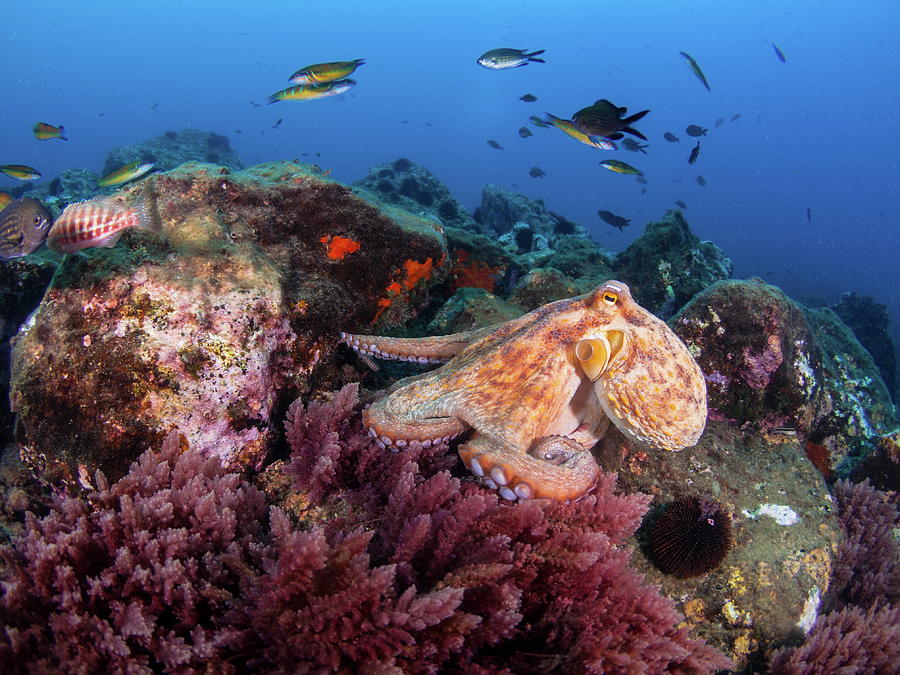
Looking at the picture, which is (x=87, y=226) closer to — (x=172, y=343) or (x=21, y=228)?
(x=172, y=343)

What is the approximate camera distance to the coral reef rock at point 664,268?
9117 mm

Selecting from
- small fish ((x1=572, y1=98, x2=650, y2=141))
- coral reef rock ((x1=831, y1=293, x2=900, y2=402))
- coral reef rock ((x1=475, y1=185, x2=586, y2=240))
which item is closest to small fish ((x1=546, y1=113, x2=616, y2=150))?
small fish ((x1=572, y1=98, x2=650, y2=141))

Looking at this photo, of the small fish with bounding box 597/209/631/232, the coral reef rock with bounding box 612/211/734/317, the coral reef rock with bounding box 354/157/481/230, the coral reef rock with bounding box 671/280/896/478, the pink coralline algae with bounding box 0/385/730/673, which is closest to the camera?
the pink coralline algae with bounding box 0/385/730/673

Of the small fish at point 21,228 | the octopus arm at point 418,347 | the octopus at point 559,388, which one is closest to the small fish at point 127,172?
the small fish at point 21,228

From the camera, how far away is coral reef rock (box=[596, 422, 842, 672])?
3074 millimetres

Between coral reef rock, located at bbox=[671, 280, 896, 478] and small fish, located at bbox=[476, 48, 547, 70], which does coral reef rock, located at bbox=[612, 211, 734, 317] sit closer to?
coral reef rock, located at bbox=[671, 280, 896, 478]

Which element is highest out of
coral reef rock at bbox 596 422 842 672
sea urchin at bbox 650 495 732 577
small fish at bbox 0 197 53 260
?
small fish at bbox 0 197 53 260

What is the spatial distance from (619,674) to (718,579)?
5.30ft

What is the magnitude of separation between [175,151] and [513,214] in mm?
21317

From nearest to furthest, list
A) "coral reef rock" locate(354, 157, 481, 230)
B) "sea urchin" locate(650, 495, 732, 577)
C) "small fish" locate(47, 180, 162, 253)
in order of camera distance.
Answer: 1. "small fish" locate(47, 180, 162, 253)
2. "sea urchin" locate(650, 495, 732, 577)
3. "coral reef rock" locate(354, 157, 481, 230)

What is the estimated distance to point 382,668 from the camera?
1838 millimetres

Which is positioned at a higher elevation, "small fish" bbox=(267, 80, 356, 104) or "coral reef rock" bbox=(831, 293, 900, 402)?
"small fish" bbox=(267, 80, 356, 104)

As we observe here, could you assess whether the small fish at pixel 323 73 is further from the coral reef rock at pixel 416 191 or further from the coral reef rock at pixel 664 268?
the coral reef rock at pixel 416 191

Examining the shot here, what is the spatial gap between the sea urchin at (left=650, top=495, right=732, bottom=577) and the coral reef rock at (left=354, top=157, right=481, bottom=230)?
1444cm
